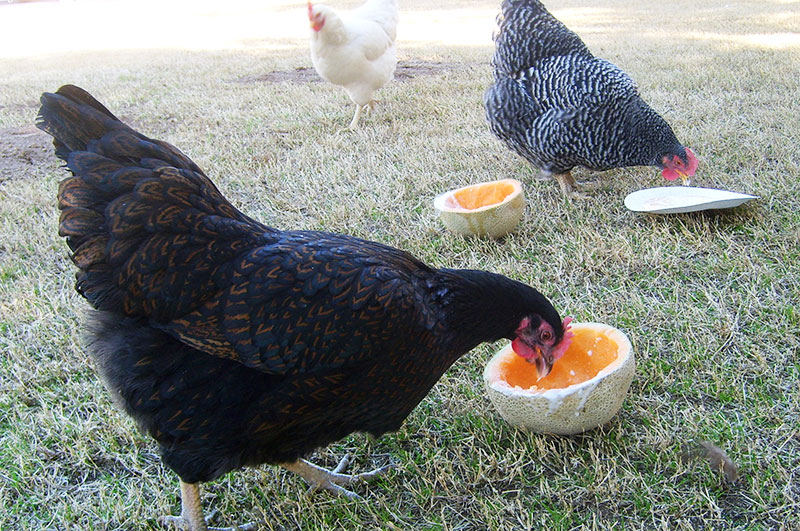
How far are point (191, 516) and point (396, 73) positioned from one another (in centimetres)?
716

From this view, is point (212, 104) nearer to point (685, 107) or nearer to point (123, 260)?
point (685, 107)

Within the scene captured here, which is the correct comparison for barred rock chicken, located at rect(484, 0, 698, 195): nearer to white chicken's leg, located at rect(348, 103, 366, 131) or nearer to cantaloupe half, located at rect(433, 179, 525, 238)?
cantaloupe half, located at rect(433, 179, 525, 238)

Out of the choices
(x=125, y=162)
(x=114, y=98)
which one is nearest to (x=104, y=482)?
(x=125, y=162)

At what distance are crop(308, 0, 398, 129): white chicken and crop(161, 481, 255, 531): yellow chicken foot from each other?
4489 mm

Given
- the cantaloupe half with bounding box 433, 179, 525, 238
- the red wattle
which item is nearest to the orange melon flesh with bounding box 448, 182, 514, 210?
the cantaloupe half with bounding box 433, 179, 525, 238

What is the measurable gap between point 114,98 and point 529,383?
23.2 feet

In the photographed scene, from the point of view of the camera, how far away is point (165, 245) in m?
1.82

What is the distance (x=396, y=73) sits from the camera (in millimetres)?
8211

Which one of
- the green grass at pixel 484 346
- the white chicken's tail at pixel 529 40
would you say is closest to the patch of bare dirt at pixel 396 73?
the green grass at pixel 484 346

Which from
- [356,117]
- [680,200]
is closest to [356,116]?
[356,117]

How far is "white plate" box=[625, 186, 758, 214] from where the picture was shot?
10.9 ft

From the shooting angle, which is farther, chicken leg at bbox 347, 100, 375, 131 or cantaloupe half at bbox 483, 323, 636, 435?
chicken leg at bbox 347, 100, 375, 131

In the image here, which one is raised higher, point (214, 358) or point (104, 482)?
point (214, 358)

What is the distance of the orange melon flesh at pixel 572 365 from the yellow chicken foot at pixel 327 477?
611 millimetres
